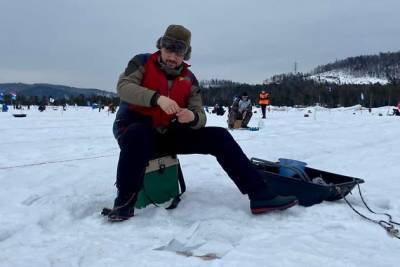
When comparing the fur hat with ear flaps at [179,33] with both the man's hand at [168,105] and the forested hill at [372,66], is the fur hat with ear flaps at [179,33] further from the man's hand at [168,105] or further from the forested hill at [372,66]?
the forested hill at [372,66]

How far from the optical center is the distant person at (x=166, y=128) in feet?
8.29

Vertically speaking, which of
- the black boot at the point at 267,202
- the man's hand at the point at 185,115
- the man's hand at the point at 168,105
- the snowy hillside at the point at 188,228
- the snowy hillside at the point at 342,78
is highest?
the snowy hillside at the point at 342,78

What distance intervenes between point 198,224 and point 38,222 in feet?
3.30

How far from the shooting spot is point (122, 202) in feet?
8.23

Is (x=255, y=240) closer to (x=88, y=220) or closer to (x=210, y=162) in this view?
(x=88, y=220)

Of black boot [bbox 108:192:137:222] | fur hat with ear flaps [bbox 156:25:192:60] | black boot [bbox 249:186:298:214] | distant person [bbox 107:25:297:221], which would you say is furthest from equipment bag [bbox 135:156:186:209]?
fur hat with ear flaps [bbox 156:25:192:60]

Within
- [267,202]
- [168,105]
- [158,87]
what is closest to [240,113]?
[158,87]

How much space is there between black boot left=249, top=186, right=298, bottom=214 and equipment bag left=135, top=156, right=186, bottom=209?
58 centimetres

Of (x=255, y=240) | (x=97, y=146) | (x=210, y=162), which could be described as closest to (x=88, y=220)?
(x=255, y=240)

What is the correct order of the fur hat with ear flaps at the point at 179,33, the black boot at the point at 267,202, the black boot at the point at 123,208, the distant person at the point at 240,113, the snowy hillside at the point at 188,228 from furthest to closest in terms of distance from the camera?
the distant person at the point at 240,113, the fur hat with ear flaps at the point at 179,33, the black boot at the point at 267,202, the black boot at the point at 123,208, the snowy hillside at the point at 188,228

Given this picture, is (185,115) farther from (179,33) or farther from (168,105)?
(179,33)

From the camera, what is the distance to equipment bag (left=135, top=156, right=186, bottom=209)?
2.82m

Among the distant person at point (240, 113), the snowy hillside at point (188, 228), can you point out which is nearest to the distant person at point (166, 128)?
the snowy hillside at point (188, 228)

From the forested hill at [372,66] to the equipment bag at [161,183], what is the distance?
162336 mm
